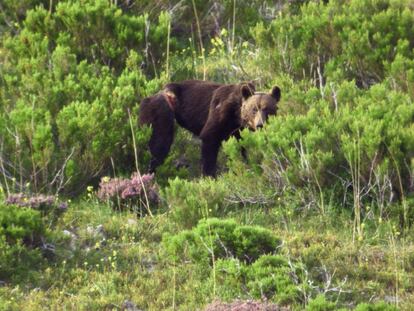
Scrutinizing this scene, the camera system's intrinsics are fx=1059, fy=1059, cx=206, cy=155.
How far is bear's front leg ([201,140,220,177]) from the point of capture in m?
10.1

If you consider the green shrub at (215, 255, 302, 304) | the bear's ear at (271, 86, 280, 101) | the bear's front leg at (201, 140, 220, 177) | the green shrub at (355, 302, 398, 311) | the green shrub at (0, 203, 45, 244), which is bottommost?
the bear's front leg at (201, 140, 220, 177)

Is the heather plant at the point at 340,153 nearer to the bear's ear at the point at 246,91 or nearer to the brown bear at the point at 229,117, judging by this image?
the brown bear at the point at 229,117

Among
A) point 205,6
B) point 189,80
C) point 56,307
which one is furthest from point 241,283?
point 205,6

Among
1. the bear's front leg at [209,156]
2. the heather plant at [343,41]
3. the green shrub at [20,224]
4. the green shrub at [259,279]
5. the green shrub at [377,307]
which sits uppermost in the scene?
the heather plant at [343,41]

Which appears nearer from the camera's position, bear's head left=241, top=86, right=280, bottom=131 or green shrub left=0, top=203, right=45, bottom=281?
green shrub left=0, top=203, right=45, bottom=281

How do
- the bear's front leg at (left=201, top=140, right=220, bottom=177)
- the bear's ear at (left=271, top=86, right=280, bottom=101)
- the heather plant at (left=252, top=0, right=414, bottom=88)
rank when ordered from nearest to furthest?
1. the bear's front leg at (left=201, top=140, right=220, bottom=177)
2. the bear's ear at (left=271, top=86, right=280, bottom=101)
3. the heather plant at (left=252, top=0, right=414, bottom=88)

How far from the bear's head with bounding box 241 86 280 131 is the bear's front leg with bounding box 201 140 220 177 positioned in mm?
383

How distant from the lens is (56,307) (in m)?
6.96

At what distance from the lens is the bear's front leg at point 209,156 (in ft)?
33.3

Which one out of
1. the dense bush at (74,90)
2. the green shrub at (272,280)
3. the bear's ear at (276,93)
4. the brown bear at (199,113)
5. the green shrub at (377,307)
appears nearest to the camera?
the green shrub at (377,307)

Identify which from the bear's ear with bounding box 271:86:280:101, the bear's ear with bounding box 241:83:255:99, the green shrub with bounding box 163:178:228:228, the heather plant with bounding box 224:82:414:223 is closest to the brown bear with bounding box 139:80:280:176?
the bear's ear with bounding box 241:83:255:99

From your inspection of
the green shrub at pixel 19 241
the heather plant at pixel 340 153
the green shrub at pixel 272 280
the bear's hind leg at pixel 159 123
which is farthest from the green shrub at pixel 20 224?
the bear's hind leg at pixel 159 123

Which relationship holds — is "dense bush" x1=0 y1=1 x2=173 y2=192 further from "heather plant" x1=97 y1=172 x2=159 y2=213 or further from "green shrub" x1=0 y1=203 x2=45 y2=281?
"green shrub" x1=0 y1=203 x2=45 y2=281

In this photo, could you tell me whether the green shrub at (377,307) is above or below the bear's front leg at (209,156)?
above
